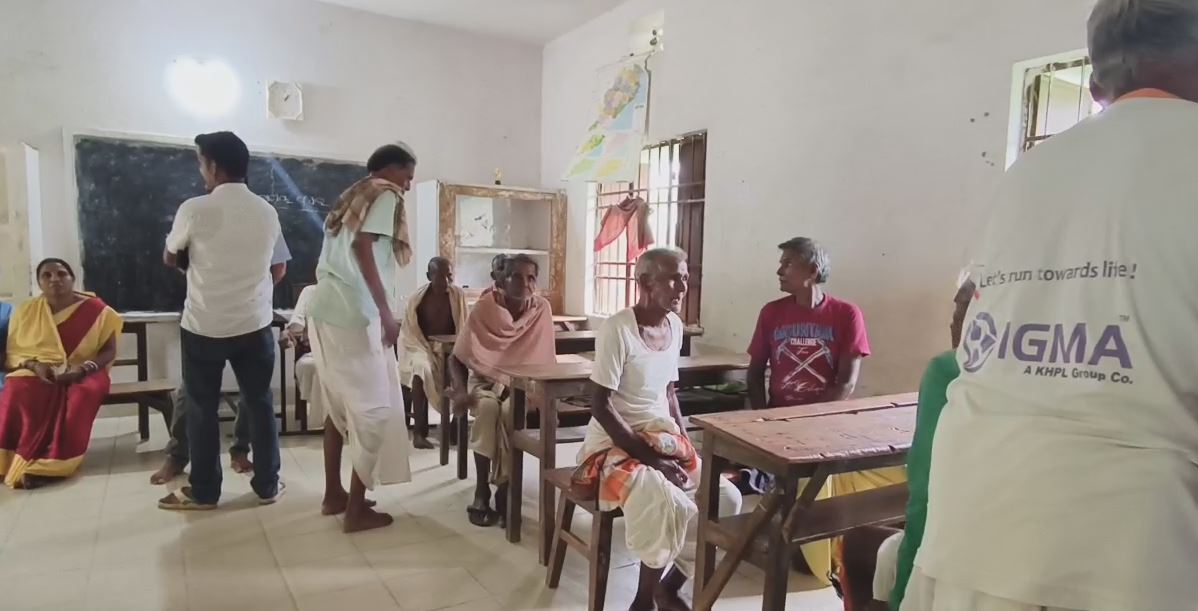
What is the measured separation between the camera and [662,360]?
221 cm

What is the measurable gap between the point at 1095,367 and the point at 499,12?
16.3ft

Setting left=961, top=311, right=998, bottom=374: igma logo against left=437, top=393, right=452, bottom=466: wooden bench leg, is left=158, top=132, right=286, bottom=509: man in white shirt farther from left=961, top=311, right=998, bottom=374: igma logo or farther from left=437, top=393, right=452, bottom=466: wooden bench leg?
left=961, top=311, right=998, bottom=374: igma logo

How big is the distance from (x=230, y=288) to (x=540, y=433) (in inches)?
54.7

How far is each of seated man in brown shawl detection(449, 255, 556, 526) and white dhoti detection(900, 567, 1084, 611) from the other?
2.00 m

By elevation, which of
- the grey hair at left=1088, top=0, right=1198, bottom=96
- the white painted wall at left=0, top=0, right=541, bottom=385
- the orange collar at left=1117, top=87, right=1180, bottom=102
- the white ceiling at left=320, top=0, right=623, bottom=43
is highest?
the white ceiling at left=320, top=0, right=623, bottom=43

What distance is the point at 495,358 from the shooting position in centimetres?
325

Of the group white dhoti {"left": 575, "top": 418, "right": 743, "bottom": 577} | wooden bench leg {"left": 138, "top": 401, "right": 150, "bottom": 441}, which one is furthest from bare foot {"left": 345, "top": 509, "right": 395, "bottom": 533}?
wooden bench leg {"left": 138, "top": 401, "right": 150, "bottom": 441}

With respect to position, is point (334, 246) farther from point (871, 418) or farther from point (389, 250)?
point (871, 418)

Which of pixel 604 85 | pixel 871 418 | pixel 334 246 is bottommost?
pixel 871 418

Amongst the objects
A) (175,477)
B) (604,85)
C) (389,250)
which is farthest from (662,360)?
(604,85)

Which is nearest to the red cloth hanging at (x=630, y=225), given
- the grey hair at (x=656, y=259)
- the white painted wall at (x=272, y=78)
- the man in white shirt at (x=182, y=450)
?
the white painted wall at (x=272, y=78)

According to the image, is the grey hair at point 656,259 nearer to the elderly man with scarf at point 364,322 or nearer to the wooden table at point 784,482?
the wooden table at point 784,482

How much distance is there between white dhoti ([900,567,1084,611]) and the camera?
87 centimetres

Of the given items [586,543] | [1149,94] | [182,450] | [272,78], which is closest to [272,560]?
[586,543]
